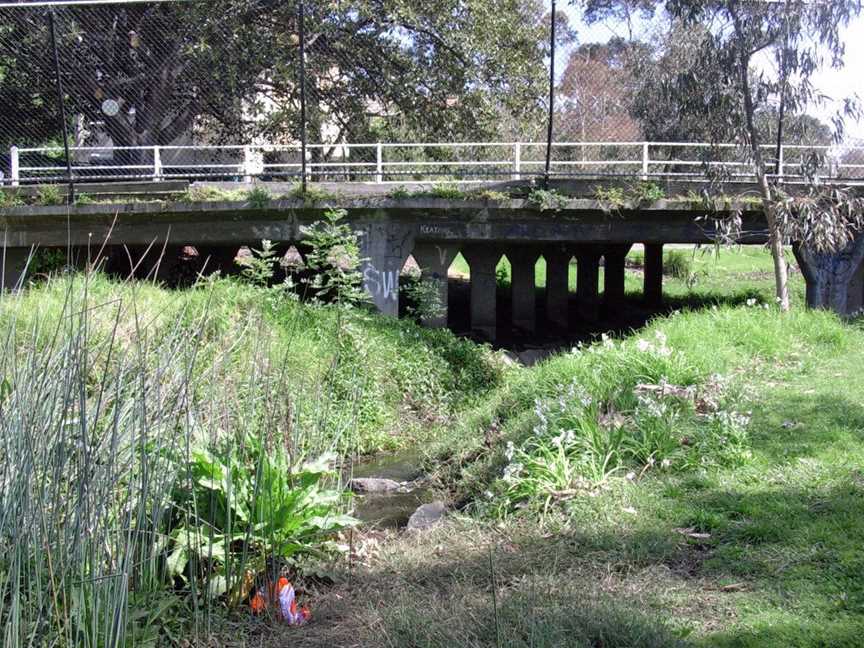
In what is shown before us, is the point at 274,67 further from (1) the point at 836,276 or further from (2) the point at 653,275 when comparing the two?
(2) the point at 653,275

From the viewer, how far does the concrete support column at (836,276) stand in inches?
527

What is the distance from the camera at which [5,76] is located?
13102mm

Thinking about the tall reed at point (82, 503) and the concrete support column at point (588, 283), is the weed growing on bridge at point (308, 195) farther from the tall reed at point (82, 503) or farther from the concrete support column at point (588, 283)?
the tall reed at point (82, 503)

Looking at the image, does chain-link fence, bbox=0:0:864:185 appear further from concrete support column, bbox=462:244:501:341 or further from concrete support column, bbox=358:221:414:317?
concrete support column, bbox=462:244:501:341

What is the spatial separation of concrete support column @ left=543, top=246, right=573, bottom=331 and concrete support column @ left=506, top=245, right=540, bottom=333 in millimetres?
1146

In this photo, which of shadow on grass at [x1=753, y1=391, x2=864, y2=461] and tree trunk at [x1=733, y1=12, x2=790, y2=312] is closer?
shadow on grass at [x1=753, y1=391, x2=864, y2=461]

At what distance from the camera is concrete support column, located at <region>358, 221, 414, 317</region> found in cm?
1354

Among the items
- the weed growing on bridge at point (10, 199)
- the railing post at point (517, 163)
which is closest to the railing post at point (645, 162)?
the railing post at point (517, 163)

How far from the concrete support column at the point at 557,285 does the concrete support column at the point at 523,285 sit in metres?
1.15

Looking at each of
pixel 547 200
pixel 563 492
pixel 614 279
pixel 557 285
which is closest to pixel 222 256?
pixel 547 200

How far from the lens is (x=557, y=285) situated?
1908cm

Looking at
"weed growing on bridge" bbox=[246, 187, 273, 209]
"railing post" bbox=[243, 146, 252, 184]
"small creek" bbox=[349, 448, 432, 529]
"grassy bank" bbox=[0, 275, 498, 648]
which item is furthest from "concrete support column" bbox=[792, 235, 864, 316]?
"grassy bank" bbox=[0, 275, 498, 648]

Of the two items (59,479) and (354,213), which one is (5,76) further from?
(59,479)

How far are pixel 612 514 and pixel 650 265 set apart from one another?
1612cm
